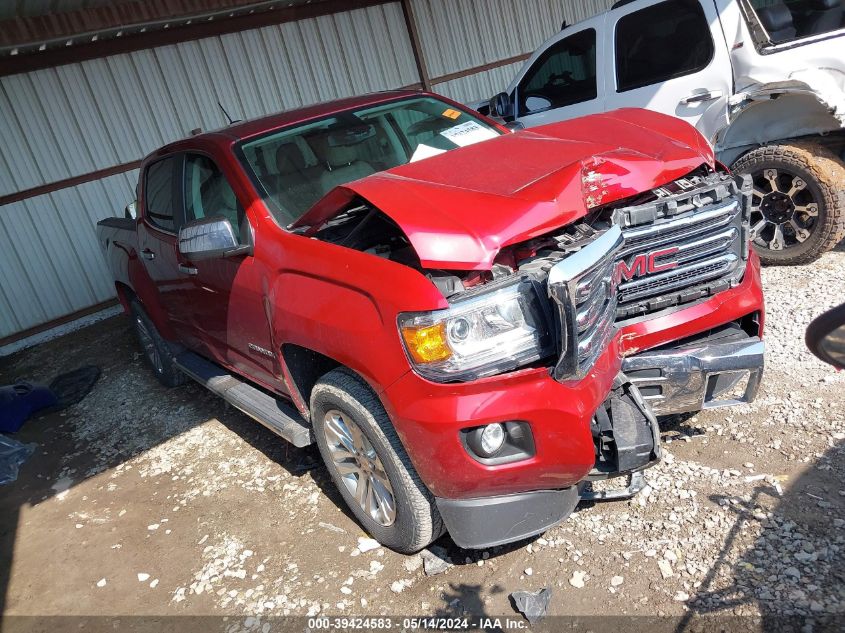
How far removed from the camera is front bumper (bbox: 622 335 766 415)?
2.77 metres

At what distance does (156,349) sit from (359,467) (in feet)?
10.7

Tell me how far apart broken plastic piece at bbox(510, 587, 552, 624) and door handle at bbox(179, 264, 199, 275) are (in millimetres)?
2546

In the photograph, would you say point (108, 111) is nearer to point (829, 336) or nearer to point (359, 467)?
point (359, 467)

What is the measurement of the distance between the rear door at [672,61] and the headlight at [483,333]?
3.24 metres

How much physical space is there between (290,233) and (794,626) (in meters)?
2.51

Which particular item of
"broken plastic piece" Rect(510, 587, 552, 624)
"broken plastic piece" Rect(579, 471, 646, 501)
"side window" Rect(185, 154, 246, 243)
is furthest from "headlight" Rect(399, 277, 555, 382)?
"side window" Rect(185, 154, 246, 243)

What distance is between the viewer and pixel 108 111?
8109 mm

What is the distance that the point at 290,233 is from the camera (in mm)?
3100

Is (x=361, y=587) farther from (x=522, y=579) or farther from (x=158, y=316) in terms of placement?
(x=158, y=316)

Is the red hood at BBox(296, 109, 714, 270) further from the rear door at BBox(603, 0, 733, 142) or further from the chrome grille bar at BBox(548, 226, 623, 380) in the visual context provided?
the rear door at BBox(603, 0, 733, 142)

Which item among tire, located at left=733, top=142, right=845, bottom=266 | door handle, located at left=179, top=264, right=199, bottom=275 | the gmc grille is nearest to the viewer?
the gmc grille

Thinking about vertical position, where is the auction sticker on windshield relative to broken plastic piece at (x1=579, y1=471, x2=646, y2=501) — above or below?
above

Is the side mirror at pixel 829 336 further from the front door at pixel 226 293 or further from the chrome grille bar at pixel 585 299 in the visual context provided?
the front door at pixel 226 293

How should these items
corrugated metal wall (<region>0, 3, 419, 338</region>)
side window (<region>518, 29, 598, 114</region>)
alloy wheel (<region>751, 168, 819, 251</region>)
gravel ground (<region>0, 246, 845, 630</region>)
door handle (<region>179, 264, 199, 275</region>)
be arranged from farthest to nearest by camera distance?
corrugated metal wall (<region>0, 3, 419, 338</region>) → side window (<region>518, 29, 598, 114</region>) → alloy wheel (<region>751, 168, 819, 251</region>) → door handle (<region>179, 264, 199, 275</region>) → gravel ground (<region>0, 246, 845, 630</region>)
